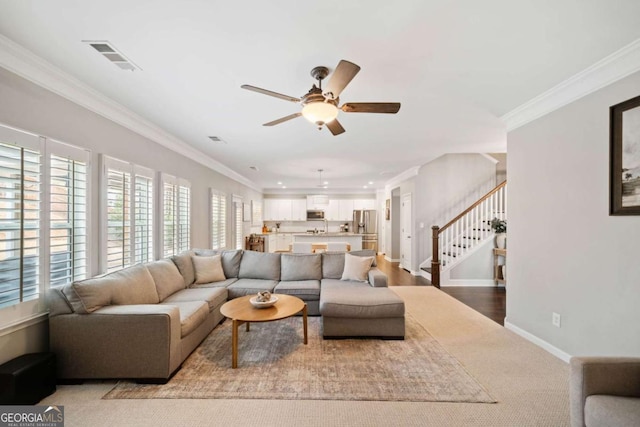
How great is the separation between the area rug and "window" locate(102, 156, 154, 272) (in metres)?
1.35

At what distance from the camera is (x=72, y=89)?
250cm

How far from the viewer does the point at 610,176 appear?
2221mm

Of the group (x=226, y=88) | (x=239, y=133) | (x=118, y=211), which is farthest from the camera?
(x=239, y=133)

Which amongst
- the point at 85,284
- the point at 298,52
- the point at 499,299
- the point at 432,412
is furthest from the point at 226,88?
the point at 499,299

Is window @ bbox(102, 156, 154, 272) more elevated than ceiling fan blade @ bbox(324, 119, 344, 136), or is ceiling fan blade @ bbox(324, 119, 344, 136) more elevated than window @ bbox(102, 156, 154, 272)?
ceiling fan blade @ bbox(324, 119, 344, 136)

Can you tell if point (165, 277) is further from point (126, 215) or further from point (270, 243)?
point (270, 243)

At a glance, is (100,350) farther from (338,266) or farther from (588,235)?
(588,235)

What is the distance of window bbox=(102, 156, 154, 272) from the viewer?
2.94 metres

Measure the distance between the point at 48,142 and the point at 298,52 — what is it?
87.2 inches

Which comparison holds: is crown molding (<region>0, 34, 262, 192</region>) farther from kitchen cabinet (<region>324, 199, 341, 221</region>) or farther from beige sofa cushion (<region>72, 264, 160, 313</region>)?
kitchen cabinet (<region>324, 199, 341, 221</region>)

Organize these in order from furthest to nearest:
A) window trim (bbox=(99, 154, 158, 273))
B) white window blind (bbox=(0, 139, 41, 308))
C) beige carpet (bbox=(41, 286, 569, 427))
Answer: window trim (bbox=(99, 154, 158, 273))
white window blind (bbox=(0, 139, 41, 308))
beige carpet (bbox=(41, 286, 569, 427))

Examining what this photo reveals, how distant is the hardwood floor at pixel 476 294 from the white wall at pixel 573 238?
774 millimetres

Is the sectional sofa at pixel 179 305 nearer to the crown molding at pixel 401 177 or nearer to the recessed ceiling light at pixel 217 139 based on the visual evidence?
the recessed ceiling light at pixel 217 139

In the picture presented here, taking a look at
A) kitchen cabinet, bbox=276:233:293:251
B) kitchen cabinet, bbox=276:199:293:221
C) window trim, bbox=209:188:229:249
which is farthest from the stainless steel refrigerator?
window trim, bbox=209:188:229:249
